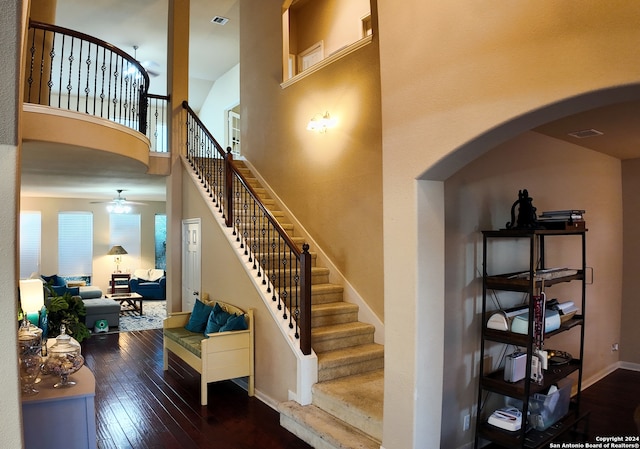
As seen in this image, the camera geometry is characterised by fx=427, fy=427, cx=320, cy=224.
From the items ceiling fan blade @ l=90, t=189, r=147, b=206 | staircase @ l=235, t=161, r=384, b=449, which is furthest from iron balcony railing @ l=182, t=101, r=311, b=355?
ceiling fan blade @ l=90, t=189, r=147, b=206

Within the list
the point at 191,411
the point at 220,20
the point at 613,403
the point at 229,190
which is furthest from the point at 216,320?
the point at 220,20

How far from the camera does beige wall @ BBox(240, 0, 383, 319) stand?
16.0 feet

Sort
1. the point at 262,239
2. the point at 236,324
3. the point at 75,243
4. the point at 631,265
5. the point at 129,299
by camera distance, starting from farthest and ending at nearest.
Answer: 1. the point at 75,243
2. the point at 129,299
3. the point at 262,239
4. the point at 631,265
5. the point at 236,324

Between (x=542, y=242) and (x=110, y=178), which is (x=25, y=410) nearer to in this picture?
(x=542, y=242)

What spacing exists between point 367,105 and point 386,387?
3.21 meters

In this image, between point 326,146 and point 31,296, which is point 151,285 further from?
point 31,296

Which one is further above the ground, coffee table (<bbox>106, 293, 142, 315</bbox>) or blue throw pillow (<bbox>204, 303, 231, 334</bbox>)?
blue throw pillow (<bbox>204, 303, 231, 334</bbox>)

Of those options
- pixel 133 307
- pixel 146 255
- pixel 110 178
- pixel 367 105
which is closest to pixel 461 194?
pixel 367 105

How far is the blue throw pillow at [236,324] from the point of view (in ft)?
14.9

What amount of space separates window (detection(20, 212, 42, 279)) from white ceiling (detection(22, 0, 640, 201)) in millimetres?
948

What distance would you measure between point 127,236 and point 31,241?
2309 millimetres

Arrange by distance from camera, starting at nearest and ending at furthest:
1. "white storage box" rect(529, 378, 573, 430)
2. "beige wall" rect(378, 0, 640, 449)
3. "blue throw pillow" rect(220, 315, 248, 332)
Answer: "beige wall" rect(378, 0, 640, 449), "white storage box" rect(529, 378, 573, 430), "blue throw pillow" rect(220, 315, 248, 332)

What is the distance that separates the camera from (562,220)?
3311 mm

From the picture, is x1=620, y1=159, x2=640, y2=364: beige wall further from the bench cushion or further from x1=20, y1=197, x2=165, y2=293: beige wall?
x1=20, y1=197, x2=165, y2=293: beige wall
